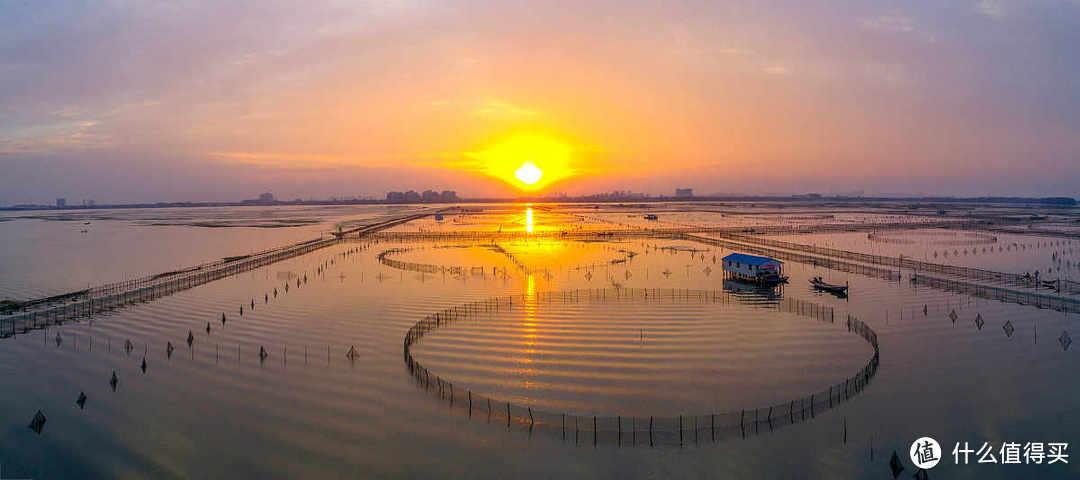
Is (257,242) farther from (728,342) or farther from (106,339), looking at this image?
(728,342)

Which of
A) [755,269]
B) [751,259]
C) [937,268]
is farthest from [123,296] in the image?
[937,268]

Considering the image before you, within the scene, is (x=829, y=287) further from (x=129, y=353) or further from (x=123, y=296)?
(x=123, y=296)

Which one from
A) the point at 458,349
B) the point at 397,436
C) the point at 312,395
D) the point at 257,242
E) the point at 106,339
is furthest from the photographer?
the point at 257,242

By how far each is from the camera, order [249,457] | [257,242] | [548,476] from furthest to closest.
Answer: [257,242] → [249,457] → [548,476]

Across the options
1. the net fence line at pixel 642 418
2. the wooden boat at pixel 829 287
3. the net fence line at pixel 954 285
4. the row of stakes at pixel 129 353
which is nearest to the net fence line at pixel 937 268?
the net fence line at pixel 954 285

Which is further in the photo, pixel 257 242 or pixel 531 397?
pixel 257 242

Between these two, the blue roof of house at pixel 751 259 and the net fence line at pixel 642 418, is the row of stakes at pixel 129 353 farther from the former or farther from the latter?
the blue roof of house at pixel 751 259

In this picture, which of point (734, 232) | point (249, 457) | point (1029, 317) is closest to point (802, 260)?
point (1029, 317)
